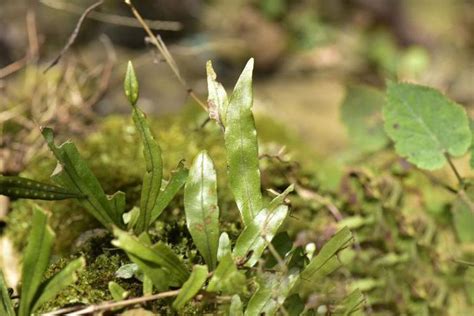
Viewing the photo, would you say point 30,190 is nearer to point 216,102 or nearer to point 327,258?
point 216,102

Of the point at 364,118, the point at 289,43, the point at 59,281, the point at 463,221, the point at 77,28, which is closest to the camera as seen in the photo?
the point at 59,281

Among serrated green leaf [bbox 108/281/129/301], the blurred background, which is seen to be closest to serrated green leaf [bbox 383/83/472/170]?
serrated green leaf [bbox 108/281/129/301]

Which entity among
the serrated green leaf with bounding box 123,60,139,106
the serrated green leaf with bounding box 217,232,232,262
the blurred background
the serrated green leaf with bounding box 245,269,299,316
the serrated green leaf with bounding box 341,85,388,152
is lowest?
the blurred background

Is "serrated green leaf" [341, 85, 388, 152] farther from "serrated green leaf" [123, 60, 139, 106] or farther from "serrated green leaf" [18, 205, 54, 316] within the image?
"serrated green leaf" [18, 205, 54, 316]

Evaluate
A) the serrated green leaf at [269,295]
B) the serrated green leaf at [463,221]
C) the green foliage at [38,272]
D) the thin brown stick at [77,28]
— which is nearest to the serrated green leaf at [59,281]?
the green foliage at [38,272]

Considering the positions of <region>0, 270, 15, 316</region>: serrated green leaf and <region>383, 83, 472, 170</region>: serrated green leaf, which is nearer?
<region>0, 270, 15, 316</region>: serrated green leaf

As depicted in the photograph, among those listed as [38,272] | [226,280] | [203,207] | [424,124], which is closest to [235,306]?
[226,280]

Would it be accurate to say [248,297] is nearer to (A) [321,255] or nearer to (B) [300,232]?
(A) [321,255]

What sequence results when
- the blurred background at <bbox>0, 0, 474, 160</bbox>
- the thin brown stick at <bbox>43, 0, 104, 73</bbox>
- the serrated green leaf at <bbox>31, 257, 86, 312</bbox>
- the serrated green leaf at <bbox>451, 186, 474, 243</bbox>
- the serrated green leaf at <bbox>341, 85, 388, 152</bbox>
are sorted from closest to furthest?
the serrated green leaf at <bbox>31, 257, 86, 312</bbox> < the thin brown stick at <bbox>43, 0, 104, 73</bbox> < the serrated green leaf at <bbox>451, 186, 474, 243</bbox> < the serrated green leaf at <bbox>341, 85, 388, 152</bbox> < the blurred background at <bbox>0, 0, 474, 160</bbox>
